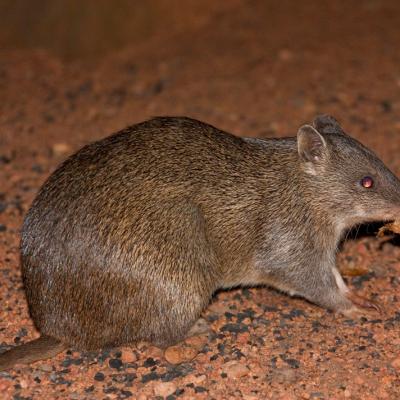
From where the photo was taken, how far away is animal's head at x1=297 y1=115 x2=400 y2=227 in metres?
6.10

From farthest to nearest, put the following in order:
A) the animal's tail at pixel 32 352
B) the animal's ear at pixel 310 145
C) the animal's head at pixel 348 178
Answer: the animal's head at pixel 348 178, the animal's ear at pixel 310 145, the animal's tail at pixel 32 352

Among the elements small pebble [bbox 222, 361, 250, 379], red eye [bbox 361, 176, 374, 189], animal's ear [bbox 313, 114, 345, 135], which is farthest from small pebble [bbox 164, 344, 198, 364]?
animal's ear [bbox 313, 114, 345, 135]

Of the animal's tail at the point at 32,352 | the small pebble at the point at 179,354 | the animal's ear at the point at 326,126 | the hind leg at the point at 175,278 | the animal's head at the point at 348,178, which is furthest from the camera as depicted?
the animal's ear at the point at 326,126

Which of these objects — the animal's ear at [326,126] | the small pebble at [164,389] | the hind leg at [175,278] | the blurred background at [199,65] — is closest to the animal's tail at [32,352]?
the hind leg at [175,278]

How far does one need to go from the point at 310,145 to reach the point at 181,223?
4.25ft

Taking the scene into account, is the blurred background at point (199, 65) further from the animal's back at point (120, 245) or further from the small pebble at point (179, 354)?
the small pebble at point (179, 354)

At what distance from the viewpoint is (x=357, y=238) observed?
7.34 metres

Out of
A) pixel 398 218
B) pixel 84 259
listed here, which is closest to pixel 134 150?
pixel 84 259

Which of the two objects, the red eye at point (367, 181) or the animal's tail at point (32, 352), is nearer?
the animal's tail at point (32, 352)

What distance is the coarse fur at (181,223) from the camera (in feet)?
18.0

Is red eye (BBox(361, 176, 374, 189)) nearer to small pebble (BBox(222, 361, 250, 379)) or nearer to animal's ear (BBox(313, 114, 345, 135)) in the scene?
animal's ear (BBox(313, 114, 345, 135))

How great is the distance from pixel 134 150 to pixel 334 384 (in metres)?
2.35

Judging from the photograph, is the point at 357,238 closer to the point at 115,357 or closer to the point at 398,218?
the point at 398,218

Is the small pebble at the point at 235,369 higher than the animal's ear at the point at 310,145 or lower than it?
lower
